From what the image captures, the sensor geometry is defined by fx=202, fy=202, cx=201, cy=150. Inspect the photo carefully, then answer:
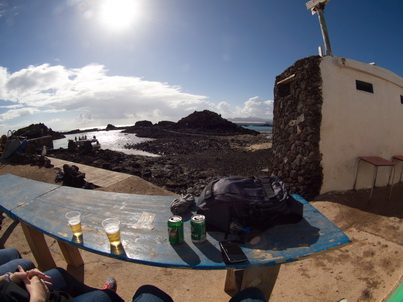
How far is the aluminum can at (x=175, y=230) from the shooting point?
1.59 m

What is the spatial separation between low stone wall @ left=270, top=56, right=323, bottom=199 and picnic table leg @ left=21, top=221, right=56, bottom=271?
537 centimetres

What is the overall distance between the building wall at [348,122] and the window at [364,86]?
75 mm

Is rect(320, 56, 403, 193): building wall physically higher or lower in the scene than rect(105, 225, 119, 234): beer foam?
higher

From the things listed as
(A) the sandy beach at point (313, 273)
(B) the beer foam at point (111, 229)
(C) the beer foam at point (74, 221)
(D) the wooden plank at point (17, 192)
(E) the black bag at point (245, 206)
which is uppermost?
(E) the black bag at point (245, 206)

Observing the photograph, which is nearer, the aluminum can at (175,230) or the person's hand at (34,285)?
the person's hand at (34,285)

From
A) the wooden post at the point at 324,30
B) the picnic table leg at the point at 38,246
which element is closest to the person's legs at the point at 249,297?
the picnic table leg at the point at 38,246

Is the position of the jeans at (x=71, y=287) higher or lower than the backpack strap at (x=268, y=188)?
lower

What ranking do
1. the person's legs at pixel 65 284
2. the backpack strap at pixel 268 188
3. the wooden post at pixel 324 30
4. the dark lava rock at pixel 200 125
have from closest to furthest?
the person's legs at pixel 65 284, the backpack strap at pixel 268 188, the wooden post at pixel 324 30, the dark lava rock at pixel 200 125

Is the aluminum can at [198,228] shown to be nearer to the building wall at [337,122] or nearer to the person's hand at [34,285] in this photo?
the person's hand at [34,285]

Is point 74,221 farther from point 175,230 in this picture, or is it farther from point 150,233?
point 175,230

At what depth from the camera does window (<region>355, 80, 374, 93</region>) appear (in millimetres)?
5109

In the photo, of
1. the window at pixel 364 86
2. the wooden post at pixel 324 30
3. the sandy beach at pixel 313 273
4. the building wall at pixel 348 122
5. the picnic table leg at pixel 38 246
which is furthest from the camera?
the wooden post at pixel 324 30

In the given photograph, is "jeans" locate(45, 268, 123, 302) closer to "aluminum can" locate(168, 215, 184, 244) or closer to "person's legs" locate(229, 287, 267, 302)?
"aluminum can" locate(168, 215, 184, 244)

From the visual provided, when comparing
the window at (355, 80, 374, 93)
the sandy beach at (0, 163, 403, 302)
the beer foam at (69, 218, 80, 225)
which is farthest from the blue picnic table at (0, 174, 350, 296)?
the window at (355, 80, 374, 93)
